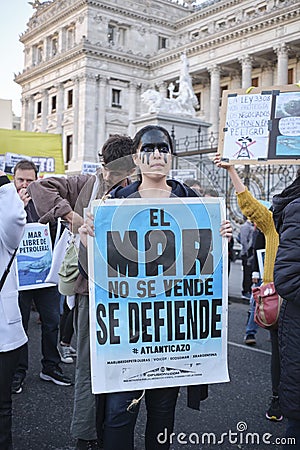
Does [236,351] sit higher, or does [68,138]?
[68,138]

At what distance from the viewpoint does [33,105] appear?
54719mm

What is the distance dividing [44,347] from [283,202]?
8.75 feet

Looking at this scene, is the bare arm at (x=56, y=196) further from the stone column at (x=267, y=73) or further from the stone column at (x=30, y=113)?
the stone column at (x=30, y=113)

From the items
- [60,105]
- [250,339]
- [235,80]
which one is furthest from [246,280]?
[60,105]

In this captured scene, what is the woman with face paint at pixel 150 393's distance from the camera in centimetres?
230

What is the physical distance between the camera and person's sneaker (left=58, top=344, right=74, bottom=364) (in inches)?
201

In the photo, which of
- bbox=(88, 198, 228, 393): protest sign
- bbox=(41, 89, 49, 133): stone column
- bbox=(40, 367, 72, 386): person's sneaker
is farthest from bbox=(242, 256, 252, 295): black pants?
bbox=(41, 89, 49, 133): stone column

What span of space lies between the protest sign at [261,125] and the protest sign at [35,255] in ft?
6.34

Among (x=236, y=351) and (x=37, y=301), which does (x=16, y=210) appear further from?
(x=236, y=351)

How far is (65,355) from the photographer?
5.21 metres

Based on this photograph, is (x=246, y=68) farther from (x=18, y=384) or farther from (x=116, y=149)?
(x=116, y=149)

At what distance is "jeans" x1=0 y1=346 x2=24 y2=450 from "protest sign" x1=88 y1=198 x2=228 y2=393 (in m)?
0.67

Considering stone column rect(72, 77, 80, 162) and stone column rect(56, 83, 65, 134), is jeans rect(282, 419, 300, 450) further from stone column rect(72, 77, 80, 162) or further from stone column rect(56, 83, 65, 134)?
stone column rect(56, 83, 65, 134)

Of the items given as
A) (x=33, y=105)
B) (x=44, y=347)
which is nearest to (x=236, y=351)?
(x=44, y=347)
